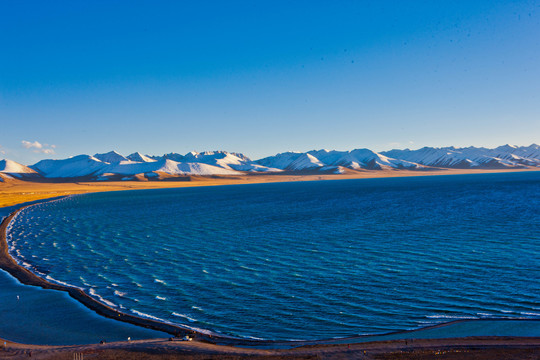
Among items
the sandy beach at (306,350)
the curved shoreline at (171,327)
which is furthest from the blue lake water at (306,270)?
the sandy beach at (306,350)

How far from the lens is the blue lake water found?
24078mm

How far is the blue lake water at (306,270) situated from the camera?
24.1 m

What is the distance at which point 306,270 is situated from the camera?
3438 centimetres

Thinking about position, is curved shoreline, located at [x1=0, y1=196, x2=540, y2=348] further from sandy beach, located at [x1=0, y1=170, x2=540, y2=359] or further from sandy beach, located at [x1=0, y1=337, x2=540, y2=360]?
sandy beach, located at [x1=0, y1=337, x2=540, y2=360]

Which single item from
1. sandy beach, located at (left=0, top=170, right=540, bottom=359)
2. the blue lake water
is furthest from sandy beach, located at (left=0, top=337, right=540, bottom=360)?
the blue lake water

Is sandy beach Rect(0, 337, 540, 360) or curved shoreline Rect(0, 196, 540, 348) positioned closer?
sandy beach Rect(0, 337, 540, 360)

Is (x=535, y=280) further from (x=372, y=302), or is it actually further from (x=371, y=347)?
(x=371, y=347)

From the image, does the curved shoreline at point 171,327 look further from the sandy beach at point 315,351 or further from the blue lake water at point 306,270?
the sandy beach at point 315,351

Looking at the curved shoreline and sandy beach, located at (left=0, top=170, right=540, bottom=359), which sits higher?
sandy beach, located at (left=0, top=170, right=540, bottom=359)

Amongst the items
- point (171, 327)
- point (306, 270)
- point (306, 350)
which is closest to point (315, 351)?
point (306, 350)

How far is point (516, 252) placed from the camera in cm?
3791

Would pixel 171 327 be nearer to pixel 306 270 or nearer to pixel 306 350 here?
pixel 306 350

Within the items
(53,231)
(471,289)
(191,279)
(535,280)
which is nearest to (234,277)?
(191,279)

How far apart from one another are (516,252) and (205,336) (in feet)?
105
